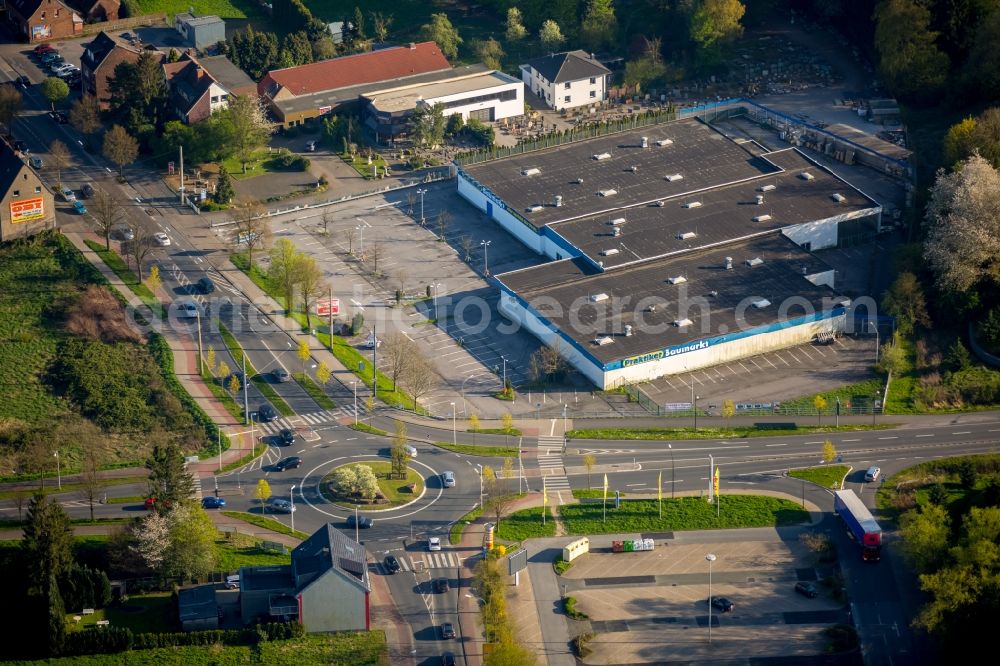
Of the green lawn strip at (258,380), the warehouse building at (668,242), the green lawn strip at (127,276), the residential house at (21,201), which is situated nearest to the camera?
the green lawn strip at (258,380)

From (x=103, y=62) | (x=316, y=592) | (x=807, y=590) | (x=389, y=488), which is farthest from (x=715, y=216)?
(x=103, y=62)

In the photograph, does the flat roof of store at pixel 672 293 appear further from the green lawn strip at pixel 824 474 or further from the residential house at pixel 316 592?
the residential house at pixel 316 592

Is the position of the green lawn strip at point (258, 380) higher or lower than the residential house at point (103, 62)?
lower

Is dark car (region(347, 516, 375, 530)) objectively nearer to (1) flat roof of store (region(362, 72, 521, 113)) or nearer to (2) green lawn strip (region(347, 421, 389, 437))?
(2) green lawn strip (region(347, 421, 389, 437))

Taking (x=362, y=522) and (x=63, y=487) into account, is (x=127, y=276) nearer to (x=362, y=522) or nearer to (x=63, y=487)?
(x=63, y=487)

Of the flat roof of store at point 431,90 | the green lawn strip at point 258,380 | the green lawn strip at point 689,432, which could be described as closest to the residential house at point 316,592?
the green lawn strip at point 258,380

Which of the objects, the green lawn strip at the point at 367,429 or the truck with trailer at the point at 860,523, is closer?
the truck with trailer at the point at 860,523

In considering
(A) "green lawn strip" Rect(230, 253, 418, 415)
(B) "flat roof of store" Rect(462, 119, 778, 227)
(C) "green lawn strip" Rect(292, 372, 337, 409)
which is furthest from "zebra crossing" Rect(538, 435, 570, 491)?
(B) "flat roof of store" Rect(462, 119, 778, 227)

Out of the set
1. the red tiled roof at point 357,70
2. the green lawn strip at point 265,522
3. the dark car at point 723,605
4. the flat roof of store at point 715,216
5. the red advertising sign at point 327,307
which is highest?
the red tiled roof at point 357,70
